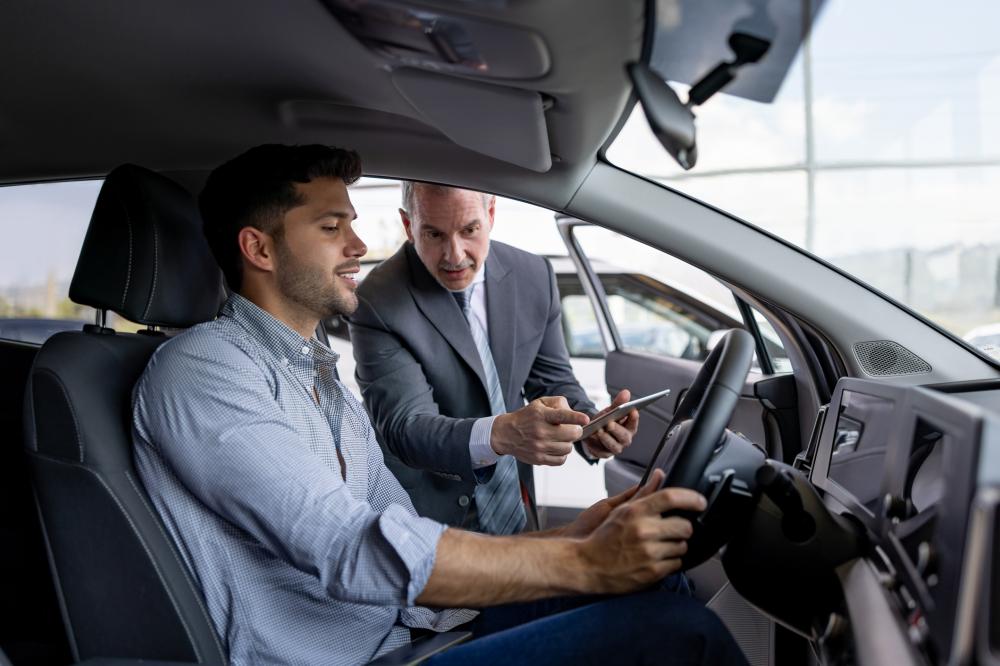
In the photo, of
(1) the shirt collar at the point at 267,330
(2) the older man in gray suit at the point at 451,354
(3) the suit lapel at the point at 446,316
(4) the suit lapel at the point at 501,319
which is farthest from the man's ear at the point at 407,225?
(1) the shirt collar at the point at 267,330

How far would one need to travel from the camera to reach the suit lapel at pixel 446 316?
2176mm

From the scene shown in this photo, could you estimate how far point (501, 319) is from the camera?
90.5 inches

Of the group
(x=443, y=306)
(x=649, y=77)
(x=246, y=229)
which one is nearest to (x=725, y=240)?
(x=649, y=77)

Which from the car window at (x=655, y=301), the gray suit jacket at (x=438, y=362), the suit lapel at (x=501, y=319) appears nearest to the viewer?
the gray suit jacket at (x=438, y=362)

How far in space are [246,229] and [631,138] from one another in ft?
2.50

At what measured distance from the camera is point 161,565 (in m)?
1.33

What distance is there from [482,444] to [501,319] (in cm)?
50

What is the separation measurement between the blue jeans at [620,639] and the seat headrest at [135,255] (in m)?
0.80

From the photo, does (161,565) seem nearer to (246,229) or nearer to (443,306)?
(246,229)

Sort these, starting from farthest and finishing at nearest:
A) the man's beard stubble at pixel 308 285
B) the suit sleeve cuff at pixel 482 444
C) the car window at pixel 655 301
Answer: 1. the car window at pixel 655 301
2. the suit sleeve cuff at pixel 482 444
3. the man's beard stubble at pixel 308 285

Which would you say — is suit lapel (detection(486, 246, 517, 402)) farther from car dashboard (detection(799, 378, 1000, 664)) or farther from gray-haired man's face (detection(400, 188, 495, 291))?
car dashboard (detection(799, 378, 1000, 664))

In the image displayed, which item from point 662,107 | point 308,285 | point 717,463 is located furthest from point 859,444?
point 308,285

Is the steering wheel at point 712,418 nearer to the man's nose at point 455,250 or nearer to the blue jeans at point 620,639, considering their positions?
the blue jeans at point 620,639

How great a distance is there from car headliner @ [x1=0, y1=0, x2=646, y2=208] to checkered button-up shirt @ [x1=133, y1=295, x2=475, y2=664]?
1.48 feet
